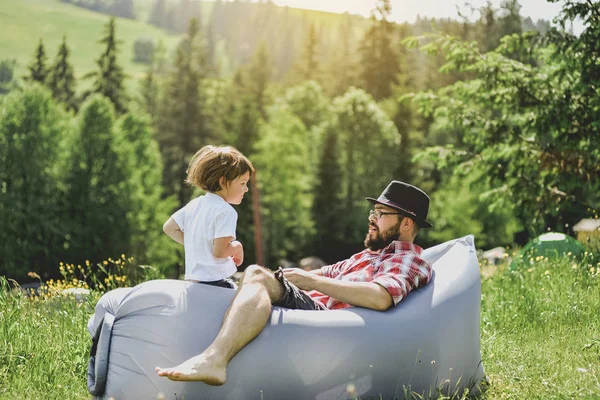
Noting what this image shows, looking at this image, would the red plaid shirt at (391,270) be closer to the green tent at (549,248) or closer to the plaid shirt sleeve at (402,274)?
the plaid shirt sleeve at (402,274)

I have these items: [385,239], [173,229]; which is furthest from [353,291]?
[173,229]

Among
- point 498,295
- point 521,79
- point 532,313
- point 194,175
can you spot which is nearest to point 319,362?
point 194,175

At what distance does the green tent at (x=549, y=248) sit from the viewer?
819 cm

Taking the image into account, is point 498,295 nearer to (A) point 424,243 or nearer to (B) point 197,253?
(B) point 197,253

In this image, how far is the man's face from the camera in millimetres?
4816

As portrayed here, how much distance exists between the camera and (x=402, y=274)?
448 cm

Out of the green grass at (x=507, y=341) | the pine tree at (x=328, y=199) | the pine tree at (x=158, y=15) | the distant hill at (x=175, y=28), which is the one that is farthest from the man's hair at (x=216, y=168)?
the pine tree at (x=158, y=15)

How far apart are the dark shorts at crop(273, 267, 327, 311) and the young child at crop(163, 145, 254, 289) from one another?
27 cm

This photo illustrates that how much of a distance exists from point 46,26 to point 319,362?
4345 inches

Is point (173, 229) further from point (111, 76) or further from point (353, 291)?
point (111, 76)

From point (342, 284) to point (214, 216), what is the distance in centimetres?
86

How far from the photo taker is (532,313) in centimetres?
609

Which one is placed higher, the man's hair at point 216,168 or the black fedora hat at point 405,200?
the man's hair at point 216,168

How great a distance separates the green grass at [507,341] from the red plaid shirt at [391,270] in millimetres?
886
